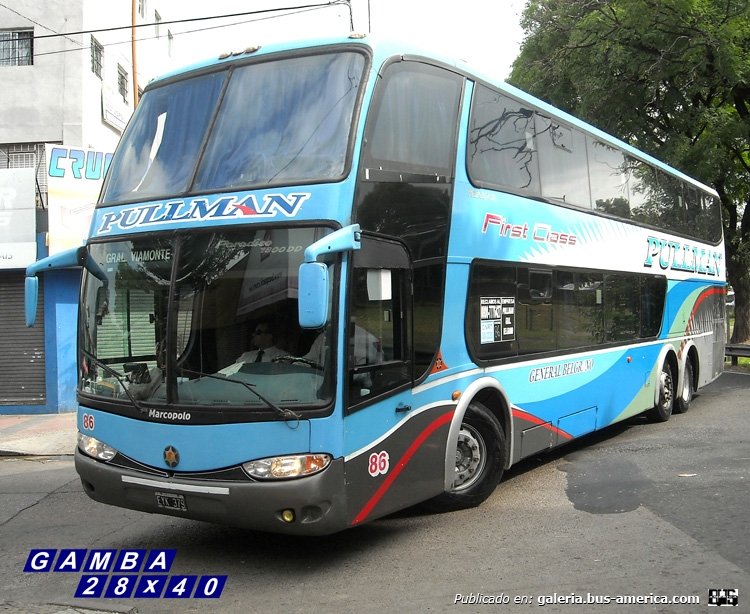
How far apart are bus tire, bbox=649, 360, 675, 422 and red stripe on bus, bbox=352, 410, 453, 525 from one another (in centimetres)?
633

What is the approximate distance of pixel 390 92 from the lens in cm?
575

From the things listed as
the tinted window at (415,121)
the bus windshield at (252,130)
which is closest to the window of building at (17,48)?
the bus windshield at (252,130)

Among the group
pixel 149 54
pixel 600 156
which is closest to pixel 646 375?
pixel 600 156

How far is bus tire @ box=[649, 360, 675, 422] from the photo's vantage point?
37.1 feet

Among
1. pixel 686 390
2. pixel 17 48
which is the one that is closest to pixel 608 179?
pixel 686 390

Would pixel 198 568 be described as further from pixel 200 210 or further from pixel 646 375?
pixel 646 375

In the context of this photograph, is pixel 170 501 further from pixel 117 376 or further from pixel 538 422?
pixel 538 422

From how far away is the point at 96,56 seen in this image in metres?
18.2

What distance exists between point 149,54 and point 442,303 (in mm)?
18702

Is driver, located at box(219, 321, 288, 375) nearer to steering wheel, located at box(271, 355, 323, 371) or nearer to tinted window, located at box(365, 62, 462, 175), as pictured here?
steering wheel, located at box(271, 355, 323, 371)

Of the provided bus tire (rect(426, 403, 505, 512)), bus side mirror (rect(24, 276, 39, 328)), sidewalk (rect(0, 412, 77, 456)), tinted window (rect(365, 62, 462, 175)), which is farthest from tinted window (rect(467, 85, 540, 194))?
sidewalk (rect(0, 412, 77, 456))

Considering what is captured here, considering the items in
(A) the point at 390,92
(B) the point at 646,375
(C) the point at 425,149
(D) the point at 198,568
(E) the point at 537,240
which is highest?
(A) the point at 390,92

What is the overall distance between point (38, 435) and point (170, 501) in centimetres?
834

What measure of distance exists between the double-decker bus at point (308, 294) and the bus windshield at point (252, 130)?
0.06 feet
